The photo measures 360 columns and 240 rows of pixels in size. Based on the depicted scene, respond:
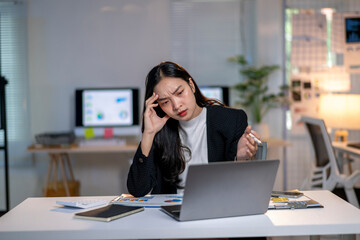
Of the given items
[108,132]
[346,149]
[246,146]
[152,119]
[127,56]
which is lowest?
[346,149]

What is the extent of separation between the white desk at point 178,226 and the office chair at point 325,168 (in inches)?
81.1

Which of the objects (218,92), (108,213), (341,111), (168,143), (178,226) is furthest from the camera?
(218,92)

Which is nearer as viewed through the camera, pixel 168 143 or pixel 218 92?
pixel 168 143

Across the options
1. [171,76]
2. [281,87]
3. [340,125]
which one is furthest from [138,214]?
[281,87]

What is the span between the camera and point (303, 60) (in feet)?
16.8

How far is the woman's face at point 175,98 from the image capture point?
195 cm

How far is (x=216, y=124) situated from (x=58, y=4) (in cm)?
330

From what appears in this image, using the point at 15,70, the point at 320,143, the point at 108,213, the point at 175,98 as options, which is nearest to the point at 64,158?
the point at 15,70

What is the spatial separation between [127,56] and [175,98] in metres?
3.07

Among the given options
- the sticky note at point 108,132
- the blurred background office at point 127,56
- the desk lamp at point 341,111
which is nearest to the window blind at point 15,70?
the blurred background office at point 127,56

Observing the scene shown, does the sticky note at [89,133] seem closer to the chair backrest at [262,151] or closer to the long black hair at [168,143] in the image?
the long black hair at [168,143]

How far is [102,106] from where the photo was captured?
4.59 m

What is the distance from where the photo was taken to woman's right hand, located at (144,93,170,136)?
194cm

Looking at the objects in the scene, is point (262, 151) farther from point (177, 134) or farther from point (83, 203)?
point (83, 203)
